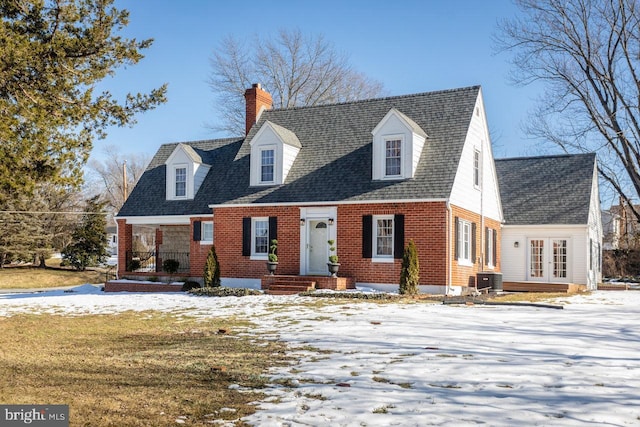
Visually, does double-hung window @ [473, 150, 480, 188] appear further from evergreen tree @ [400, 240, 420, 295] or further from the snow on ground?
the snow on ground

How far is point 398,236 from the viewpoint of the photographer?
1972 centimetres

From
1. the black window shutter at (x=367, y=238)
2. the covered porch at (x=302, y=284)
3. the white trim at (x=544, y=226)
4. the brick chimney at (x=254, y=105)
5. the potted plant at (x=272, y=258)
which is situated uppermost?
the brick chimney at (x=254, y=105)

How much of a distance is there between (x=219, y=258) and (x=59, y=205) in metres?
26.7

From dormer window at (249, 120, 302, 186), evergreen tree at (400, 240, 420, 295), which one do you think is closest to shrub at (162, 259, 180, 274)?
dormer window at (249, 120, 302, 186)

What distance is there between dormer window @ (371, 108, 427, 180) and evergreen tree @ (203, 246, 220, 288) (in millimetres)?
6736

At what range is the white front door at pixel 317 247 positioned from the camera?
21328 millimetres

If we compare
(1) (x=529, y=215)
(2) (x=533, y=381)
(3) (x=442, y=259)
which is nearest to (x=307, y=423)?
(2) (x=533, y=381)

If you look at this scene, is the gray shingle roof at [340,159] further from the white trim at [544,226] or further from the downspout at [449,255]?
the white trim at [544,226]

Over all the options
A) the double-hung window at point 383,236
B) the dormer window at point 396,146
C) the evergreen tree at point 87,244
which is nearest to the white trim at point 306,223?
the double-hung window at point 383,236

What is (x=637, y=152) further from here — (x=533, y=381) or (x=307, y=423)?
(x=307, y=423)

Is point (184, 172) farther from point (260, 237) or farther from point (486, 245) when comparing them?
point (486, 245)

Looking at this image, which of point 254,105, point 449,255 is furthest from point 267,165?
point 449,255

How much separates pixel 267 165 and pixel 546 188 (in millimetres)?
13070

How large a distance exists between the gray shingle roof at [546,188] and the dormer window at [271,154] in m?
10.4
